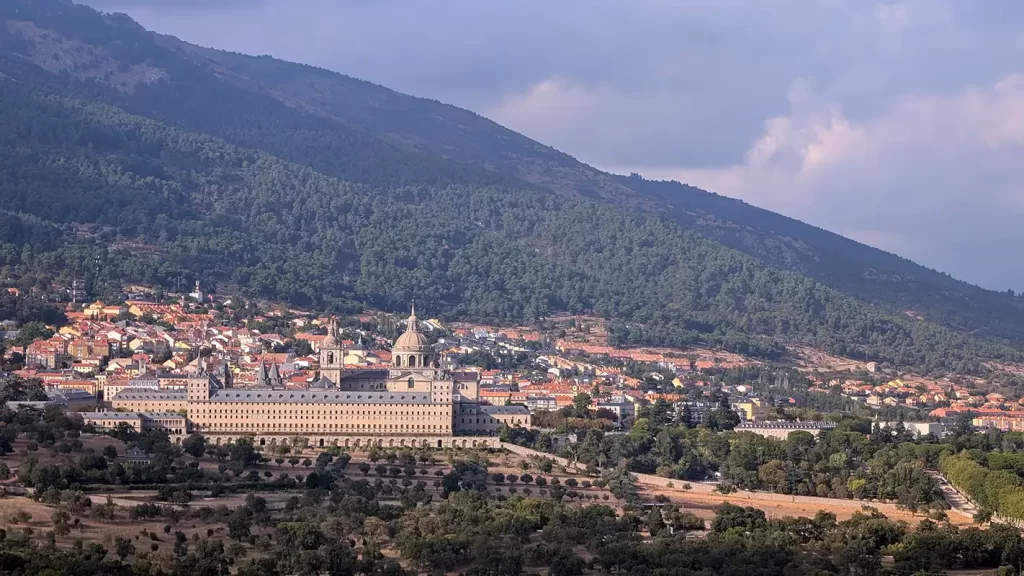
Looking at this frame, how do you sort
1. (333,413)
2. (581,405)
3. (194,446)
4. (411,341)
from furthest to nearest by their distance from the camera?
(411,341) → (581,405) → (333,413) → (194,446)

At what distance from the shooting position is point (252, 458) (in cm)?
7850

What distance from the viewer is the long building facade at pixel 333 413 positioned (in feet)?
286

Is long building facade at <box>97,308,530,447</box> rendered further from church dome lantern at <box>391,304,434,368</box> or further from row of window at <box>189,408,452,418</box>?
church dome lantern at <box>391,304,434,368</box>

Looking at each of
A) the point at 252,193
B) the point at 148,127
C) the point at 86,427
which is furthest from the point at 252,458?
the point at 148,127

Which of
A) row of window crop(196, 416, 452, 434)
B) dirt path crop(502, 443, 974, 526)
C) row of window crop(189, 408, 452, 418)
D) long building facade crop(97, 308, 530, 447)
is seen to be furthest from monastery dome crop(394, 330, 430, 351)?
dirt path crop(502, 443, 974, 526)

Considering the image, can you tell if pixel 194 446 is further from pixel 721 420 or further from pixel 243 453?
pixel 721 420

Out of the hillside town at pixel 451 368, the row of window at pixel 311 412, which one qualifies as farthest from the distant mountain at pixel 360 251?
the row of window at pixel 311 412

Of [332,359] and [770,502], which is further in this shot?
[332,359]

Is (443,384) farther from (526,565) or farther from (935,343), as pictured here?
(935,343)

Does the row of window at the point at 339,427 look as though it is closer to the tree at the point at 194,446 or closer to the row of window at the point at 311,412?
the row of window at the point at 311,412

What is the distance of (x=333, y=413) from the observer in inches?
3487

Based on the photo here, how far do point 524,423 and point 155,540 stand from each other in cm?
3245

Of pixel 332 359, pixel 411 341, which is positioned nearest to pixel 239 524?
pixel 332 359

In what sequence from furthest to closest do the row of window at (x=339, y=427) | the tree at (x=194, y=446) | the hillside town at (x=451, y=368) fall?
the hillside town at (x=451, y=368), the row of window at (x=339, y=427), the tree at (x=194, y=446)
